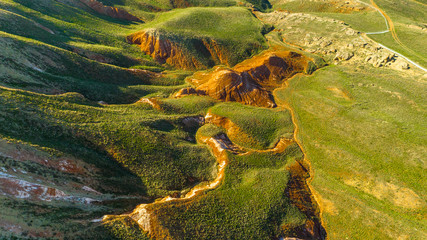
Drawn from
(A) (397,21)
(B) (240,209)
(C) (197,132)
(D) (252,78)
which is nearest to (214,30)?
(D) (252,78)

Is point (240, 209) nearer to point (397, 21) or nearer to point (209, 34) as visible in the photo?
point (209, 34)

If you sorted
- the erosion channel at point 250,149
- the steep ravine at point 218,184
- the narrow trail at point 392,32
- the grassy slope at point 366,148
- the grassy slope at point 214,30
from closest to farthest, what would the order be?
the steep ravine at point 218,184 → the erosion channel at point 250,149 → the grassy slope at point 366,148 → the narrow trail at point 392,32 → the grassy slope at point 214,30

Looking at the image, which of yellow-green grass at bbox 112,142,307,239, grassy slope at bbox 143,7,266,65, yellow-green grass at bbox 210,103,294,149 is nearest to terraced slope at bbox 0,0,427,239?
yellow-green grass at bbox 112,142,307,239

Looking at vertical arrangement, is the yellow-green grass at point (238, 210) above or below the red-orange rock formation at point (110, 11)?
below

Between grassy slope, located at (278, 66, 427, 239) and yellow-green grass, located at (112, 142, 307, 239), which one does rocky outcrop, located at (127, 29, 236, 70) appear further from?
yellow-green grass, located at (112, 142, 307, 239)

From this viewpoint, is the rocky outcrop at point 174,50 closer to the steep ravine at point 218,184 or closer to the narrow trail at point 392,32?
the steep ravine at point 218,184

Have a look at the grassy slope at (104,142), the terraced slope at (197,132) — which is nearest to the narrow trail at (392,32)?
the terraced slope at (197,132)
